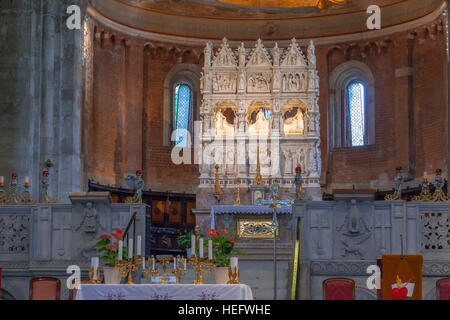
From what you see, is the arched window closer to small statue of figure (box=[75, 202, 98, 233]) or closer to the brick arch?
the brick arch

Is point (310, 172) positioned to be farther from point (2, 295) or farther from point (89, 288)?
point (89, 288)

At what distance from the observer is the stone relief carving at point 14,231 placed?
17.1m

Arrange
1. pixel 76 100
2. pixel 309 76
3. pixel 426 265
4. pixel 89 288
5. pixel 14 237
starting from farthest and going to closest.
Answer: pixel 309 76 → pixel 76 100 → pixel 14 237 → pixel 426 265 → pixel 89 288

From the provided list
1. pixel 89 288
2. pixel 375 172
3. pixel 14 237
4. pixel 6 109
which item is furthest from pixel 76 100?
pixel 89 288

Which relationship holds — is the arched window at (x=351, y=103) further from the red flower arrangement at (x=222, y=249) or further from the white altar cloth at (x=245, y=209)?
the red flower arrangement at (x=222, y=249)

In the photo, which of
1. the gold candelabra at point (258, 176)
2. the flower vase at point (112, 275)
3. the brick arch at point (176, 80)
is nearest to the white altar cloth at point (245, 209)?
the gold candelabra at point (258, 176)

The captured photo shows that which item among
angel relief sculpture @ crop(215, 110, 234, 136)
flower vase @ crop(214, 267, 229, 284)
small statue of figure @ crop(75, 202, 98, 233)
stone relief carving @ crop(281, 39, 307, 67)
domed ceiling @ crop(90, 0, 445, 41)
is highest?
domed ceiling @ crop(90, 0, 445, 41)

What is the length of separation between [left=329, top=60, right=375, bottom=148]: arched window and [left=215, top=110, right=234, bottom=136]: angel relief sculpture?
4442 millimetres

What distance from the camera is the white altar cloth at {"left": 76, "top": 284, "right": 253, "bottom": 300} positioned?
1139 cm

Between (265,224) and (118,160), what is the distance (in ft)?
23.3

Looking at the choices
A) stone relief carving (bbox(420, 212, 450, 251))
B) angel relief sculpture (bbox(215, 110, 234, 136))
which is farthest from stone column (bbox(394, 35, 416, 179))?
stone relief carving (bbox(420, 212, 450, 251))

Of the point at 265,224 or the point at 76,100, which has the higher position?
the point at 76,100

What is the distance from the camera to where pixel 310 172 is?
2338 centimetres

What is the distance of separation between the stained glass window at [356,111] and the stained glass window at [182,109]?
16.3 feet
